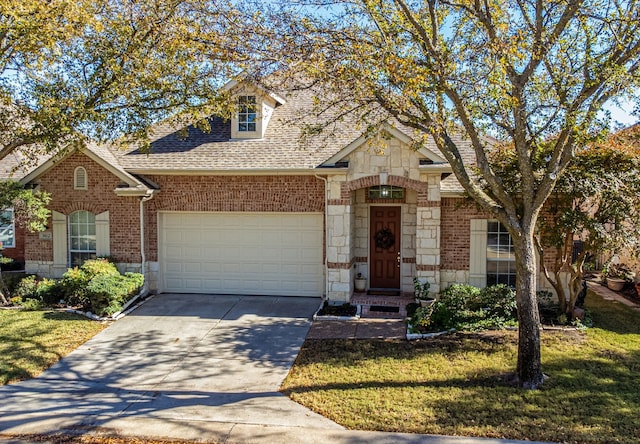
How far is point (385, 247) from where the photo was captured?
14.0 m

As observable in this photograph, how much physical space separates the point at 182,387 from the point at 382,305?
5.94 m

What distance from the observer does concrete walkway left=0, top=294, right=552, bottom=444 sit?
6570mm

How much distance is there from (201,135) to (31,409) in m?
9.33

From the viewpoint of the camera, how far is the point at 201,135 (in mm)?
14914

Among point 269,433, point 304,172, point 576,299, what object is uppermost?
point 304,172

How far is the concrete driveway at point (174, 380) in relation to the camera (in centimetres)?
681

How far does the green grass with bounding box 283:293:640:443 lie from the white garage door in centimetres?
381

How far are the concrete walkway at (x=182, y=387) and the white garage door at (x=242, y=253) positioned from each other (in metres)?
1.69

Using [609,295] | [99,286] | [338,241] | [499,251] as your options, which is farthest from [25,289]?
[609,295]

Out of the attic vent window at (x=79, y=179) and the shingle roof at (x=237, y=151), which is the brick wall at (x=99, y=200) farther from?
the shingle roof at (x=237, y=151)

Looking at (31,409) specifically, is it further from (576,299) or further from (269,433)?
(576,299)

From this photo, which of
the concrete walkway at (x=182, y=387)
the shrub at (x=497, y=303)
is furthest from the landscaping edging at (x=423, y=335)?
the concrete walkway at (x=182, y=387)

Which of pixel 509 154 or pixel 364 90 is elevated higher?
pixel 364 90

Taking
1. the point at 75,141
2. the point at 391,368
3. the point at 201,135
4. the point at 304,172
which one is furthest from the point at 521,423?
the point at 201,135
